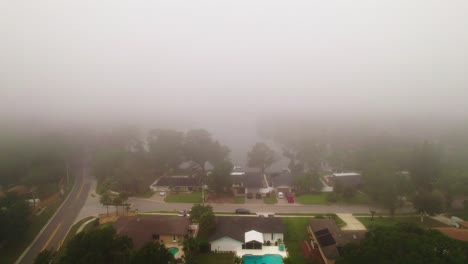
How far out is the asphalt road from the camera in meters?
24.2

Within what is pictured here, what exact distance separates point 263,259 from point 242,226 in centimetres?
380

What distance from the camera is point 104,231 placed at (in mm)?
18094

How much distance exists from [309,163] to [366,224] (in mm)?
22357

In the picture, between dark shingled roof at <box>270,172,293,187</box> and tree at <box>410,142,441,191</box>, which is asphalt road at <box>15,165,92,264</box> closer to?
dark shingled roof at <box>270,172,293,187</box>

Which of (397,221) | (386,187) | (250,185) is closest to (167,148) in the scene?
(250,185)

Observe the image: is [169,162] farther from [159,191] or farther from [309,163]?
[309,163]

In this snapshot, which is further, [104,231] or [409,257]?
[104,231]

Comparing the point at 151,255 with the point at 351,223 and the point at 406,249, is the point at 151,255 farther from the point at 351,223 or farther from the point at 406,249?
the point at 351,223

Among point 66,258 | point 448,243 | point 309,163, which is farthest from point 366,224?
point 66,258

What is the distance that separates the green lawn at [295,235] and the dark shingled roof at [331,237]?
1.53 metres

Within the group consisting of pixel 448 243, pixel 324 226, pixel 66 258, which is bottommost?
pixel 324 226

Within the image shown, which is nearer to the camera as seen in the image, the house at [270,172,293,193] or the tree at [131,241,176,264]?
the tree at [131,241,176,264]

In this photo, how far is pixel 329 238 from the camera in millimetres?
22266

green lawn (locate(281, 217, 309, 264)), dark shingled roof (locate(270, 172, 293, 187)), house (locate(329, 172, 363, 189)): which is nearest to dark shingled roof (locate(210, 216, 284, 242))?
green lawn (locate(281, 217, 309, 264))
